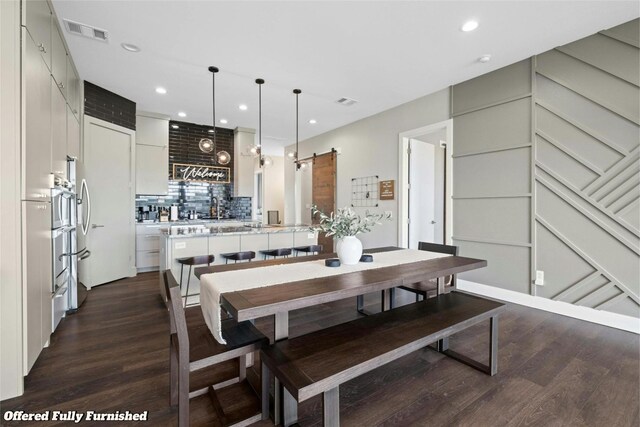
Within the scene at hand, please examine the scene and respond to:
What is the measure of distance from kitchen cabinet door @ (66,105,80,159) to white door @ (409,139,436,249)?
15.6 ft

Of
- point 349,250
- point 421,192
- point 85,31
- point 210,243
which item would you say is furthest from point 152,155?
point 421,192

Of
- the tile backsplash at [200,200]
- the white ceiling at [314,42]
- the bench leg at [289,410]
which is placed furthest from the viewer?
the tile backsplash at [200,200]

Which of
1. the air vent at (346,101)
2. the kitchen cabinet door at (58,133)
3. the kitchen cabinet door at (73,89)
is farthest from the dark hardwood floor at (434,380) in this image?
the air vent at (346,101)

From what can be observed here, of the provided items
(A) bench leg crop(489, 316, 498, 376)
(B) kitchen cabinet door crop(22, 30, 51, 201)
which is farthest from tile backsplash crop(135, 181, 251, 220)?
(A) bench leg crop(489, 316, 498, 376)

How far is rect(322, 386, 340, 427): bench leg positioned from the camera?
1307mm

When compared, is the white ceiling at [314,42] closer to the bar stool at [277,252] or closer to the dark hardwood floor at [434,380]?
the bar stool at [277,252]

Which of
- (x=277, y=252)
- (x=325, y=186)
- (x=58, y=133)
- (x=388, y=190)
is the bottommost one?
(x=277, y=252)

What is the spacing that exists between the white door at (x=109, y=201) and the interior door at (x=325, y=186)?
3732 millimetres

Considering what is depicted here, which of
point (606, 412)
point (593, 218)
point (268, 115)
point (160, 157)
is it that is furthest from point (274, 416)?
point (160, 157)

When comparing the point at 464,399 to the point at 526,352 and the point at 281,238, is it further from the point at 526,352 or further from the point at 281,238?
the point at 281,238

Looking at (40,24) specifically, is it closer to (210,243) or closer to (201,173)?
(210,243)

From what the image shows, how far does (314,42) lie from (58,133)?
8.81 ft

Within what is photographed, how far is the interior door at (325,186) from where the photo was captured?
6.40 meters

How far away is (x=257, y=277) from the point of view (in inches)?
71.8
